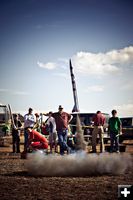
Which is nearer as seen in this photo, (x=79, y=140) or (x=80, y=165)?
(x=80, y=165)

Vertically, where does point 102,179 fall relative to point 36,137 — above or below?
below

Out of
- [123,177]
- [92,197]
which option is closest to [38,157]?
[123,177]

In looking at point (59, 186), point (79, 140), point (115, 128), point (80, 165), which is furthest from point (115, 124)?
point (59, 186)

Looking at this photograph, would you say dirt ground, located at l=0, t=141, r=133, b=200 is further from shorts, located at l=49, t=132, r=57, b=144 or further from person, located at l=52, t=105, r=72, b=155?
shorts, located at l=49, t=132, r=57, b=144

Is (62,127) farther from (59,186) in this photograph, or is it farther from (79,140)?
(59,186)

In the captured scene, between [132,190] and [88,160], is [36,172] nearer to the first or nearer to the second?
[88,160]

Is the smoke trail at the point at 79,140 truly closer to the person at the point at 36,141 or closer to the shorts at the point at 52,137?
the shorts at the point at 52,137

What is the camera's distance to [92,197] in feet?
18.5

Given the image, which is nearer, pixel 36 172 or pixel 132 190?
pixel 132 190

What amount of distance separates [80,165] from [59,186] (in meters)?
1.60

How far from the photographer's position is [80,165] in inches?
320

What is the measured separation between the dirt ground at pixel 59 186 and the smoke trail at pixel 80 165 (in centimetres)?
27

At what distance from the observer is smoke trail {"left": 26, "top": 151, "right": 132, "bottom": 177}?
26.2 feet

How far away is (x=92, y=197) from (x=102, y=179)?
5.53 ft
